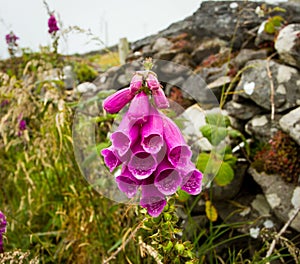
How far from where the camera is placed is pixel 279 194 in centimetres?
252

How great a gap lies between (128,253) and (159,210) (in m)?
1.60

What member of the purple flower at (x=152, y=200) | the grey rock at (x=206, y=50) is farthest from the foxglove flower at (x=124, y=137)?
the grey rock at (x=206, y=50)

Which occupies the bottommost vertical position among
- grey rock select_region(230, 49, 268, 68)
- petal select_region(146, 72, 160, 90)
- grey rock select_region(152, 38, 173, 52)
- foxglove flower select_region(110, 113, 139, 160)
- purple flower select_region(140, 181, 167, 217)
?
grey rock select_region(152, 38, 173, 52)

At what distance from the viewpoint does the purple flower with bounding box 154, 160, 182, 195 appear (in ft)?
A: 3.23

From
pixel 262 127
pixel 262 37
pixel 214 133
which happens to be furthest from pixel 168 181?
pixel 262 37

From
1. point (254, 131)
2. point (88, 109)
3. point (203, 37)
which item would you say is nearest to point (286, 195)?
point (254, 131)

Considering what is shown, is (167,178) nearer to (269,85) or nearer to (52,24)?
(269,85)

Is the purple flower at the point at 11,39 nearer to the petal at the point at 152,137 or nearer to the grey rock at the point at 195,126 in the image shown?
the grey rock at the point at 195,126

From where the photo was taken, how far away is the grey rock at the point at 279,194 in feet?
8.00

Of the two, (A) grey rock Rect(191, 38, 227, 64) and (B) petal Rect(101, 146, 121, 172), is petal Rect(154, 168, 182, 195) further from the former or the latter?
(A) grey rock Rect(191, 38, 227, 64)

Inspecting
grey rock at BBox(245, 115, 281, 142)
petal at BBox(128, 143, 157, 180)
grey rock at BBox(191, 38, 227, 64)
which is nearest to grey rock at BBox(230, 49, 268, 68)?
grey rock at BBox(245, 115, 281, 142)

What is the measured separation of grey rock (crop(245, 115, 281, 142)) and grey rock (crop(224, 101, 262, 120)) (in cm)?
7

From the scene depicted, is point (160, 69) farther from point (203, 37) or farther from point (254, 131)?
point (203, 37)

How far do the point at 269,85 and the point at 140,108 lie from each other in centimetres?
213
